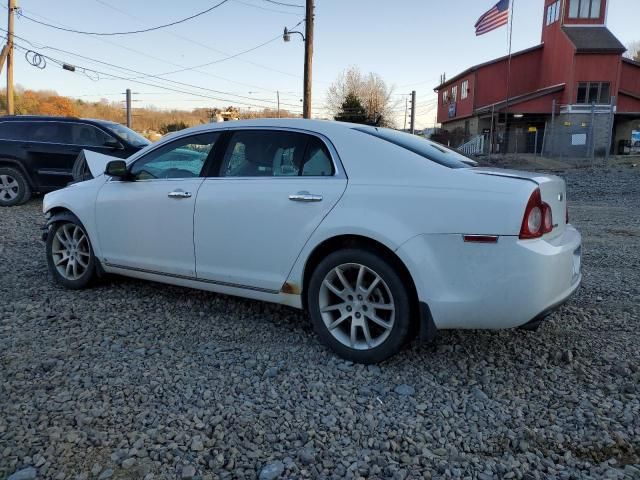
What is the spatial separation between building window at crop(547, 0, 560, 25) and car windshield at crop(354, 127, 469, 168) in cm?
3691

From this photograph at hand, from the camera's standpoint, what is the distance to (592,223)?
939 centimetres

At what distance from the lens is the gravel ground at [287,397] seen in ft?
8.02

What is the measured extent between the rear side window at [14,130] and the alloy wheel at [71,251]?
665 cm

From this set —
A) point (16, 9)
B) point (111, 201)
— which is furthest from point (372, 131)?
point (16, 9)

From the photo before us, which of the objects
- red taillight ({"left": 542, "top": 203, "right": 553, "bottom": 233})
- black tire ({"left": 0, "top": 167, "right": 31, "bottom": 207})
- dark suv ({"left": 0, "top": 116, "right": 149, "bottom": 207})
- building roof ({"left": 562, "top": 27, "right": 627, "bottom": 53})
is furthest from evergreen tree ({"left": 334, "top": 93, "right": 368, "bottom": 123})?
red taillight ({"left": 542, "top": 203, "right": 553, "bottom": 233})

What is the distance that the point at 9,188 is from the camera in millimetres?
10562

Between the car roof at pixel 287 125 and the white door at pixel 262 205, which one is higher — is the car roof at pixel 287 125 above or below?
above

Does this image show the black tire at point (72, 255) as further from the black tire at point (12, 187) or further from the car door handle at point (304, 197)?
the black tire at point (12, 187)

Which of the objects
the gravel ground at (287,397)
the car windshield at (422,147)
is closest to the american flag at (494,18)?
the gravel ground at (287,397)

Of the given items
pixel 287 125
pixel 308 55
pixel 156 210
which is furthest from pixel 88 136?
pixel 308 55

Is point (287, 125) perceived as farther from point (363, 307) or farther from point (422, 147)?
point (363, 307)

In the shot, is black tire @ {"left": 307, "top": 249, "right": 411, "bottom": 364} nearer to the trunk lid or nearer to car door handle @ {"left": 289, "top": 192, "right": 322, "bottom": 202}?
car door handle @ {"left": 289, "top": 192, "right": 322, "bottom": 202}

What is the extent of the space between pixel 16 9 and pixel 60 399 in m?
26.4

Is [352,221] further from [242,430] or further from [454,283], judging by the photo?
[242,430]
